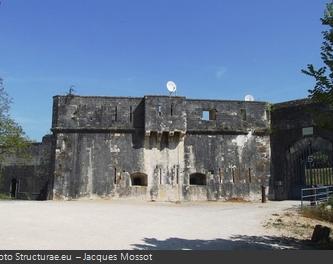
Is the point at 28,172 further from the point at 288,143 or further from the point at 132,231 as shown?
the point at 132,231

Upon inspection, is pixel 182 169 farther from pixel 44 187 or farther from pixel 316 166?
pixel 44 187

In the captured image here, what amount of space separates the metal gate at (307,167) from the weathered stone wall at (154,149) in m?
1.38

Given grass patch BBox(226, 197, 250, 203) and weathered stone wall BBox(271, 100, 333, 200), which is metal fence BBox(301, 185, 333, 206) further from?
grass patch BBox(226, 197, 250, 203)

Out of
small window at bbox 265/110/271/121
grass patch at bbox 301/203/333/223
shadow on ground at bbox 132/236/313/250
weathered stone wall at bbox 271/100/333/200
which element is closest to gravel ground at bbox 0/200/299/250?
shadow on ground at bbox 132/236/313/250

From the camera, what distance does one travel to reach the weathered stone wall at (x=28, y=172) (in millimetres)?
29484

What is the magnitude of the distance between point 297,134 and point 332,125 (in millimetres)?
13491

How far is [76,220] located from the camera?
12594mm

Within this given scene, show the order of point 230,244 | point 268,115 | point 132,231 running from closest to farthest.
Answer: point 230,244 < point 132,231 < point 268,115

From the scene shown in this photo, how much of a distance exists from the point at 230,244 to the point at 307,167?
1399cm

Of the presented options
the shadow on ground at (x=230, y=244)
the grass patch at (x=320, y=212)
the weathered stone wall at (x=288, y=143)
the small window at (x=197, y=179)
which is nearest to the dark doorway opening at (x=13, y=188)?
the small window at (x=197, y=179)

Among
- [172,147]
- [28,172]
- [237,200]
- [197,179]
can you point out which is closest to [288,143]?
[237,200]

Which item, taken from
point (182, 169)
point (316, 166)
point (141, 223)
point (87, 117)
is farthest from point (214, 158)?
point (141, 223)

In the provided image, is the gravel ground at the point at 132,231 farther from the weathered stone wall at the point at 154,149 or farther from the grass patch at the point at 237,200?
the grass patch at the point at 237,200

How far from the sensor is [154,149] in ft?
75.9
